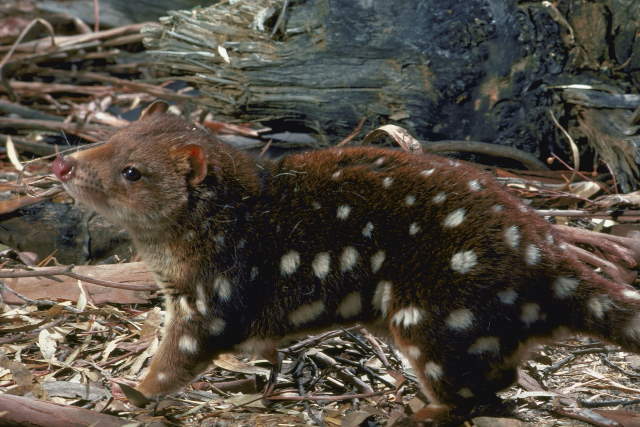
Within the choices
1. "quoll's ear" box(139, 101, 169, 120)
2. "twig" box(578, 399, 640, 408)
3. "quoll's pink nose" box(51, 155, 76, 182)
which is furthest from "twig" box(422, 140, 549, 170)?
"quoll's pink nose" box(51, 155, 76, 182)

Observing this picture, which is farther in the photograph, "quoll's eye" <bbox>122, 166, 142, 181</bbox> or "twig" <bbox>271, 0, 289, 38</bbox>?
"twig" <bbox>271, 0, 289, 38</bbox>

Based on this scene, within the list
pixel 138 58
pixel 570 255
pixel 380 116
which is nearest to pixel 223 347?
pixel 570 255

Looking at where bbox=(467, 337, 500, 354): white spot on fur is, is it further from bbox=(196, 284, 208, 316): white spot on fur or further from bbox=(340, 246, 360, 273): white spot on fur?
bbox=(196, 284, 208, 316): white spot on fur

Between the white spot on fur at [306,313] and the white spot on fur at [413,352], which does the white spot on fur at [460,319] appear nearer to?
the white spot on fur at [413,352]

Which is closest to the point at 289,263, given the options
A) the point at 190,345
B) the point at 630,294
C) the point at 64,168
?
the point at 190,345

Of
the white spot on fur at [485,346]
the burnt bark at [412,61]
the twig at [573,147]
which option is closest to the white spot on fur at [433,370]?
the white spot on fur at [485,346]

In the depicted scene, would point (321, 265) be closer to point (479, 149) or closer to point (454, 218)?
point (454, 218)

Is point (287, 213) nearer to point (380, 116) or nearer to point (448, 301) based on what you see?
point (448, 301)
